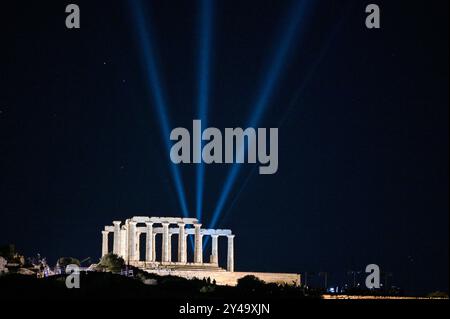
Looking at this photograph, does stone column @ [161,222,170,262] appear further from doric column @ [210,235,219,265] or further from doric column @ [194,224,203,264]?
doric column @ [210,235,219,265]

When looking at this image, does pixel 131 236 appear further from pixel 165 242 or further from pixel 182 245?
pixel 182 245

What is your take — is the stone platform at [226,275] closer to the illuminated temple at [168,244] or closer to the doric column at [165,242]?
the illuminated temple at [168,244]

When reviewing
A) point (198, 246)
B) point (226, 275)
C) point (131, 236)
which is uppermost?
point (131, 236)

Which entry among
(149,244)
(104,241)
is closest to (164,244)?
(149,244)

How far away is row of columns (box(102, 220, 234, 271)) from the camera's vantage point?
165337 mm

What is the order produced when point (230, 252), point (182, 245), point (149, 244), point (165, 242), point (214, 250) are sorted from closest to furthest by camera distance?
point (149, 244) < point (182, 245) < point (165, 242) < point (214, 250) < point (230, 252)

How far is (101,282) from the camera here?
390 feet

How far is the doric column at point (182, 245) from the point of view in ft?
552

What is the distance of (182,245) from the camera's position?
17025cm

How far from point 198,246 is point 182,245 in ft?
7.93

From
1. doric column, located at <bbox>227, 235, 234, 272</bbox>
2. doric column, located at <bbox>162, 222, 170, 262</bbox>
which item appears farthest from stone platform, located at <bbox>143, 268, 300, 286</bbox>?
doric column, located at <bbox>227, 235, 234, 272</bbox>

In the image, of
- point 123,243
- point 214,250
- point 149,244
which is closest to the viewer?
point 123,243
